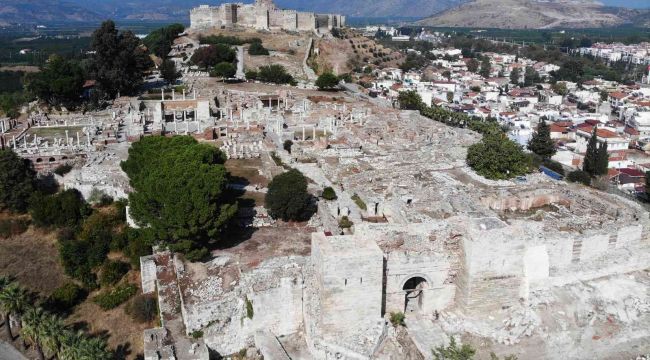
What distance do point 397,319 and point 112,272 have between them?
10.4 meters

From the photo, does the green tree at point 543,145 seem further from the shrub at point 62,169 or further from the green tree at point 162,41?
the green tree at point 162,41

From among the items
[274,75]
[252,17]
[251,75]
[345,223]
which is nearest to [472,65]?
[252,17]

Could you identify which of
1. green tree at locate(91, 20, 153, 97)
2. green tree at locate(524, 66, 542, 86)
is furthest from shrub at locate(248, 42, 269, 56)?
green tree at locate(524, 66, 542, 86)

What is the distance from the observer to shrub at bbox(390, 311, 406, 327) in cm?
1466

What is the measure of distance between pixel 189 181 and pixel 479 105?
49110 mm

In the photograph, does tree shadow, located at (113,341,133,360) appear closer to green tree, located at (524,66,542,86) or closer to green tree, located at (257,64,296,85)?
green tree, located at (257,64,296,85)

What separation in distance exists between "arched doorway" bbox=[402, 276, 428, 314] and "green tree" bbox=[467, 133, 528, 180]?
37.4ft

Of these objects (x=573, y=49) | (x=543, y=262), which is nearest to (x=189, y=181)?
(x=543, y=262)

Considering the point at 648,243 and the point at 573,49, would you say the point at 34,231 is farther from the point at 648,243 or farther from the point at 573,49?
the point at 573,49

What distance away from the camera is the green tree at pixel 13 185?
24.1m

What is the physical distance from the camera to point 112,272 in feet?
63.7

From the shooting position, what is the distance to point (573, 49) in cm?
13675

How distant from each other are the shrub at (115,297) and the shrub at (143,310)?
713 millimetres

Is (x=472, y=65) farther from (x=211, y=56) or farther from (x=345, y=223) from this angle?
(x=345, y=223)
